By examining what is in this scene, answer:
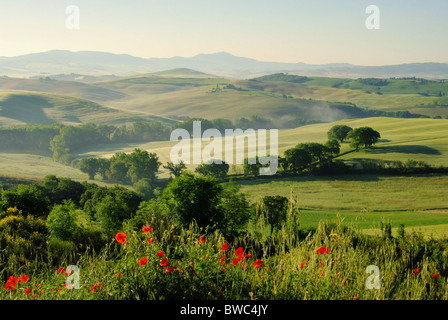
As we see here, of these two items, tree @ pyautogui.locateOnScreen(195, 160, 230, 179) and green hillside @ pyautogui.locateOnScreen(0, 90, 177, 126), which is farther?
green hillside @ pyautogui.locateOnScreen(0, 90, 177, 126)

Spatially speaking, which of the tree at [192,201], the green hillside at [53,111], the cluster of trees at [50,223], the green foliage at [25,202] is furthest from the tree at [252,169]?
the green hillside at [53,111]

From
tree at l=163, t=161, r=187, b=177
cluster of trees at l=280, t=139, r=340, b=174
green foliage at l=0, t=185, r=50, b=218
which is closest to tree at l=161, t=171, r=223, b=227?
green foliage at l=0, t=185, r=50, b=218

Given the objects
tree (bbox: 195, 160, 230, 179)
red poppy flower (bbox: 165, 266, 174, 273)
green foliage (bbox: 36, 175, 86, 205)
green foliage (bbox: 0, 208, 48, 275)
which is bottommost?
green foliage (bbox: 36, 175, 86, 205)

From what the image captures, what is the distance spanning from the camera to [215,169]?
222ft

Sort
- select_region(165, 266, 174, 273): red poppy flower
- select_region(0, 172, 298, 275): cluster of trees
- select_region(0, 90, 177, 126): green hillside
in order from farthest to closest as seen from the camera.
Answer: select_region(0, 90, 177, 126): green hillside < select_region(0, 172, 298, 275): cluster of trees < select_region(165, 266, 174, 273): red poppy flower

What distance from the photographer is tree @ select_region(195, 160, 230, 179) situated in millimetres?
66912

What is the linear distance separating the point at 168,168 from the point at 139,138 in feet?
192

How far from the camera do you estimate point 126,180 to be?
81.6 meters

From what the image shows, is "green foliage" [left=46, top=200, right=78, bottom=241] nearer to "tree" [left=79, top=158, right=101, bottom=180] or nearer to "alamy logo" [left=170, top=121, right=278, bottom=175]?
"alamy logo" [left=170, top=121, right=278, bottom=175]

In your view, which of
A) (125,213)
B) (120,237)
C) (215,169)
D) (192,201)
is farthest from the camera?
(215,169)

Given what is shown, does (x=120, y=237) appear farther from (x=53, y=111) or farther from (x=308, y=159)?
(x=53, y=111)

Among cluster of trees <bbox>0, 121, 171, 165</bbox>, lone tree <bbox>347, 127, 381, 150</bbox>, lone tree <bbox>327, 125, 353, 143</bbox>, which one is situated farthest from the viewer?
cluster of trees <bbox>0, 121, 171, 165</bbox>

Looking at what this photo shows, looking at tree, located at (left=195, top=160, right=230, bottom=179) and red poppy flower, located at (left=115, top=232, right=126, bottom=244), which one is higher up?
red poppy flower, located at (left=115, top=232, right=126, bottom=244)

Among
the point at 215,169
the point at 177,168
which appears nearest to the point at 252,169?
the point at 215,169
